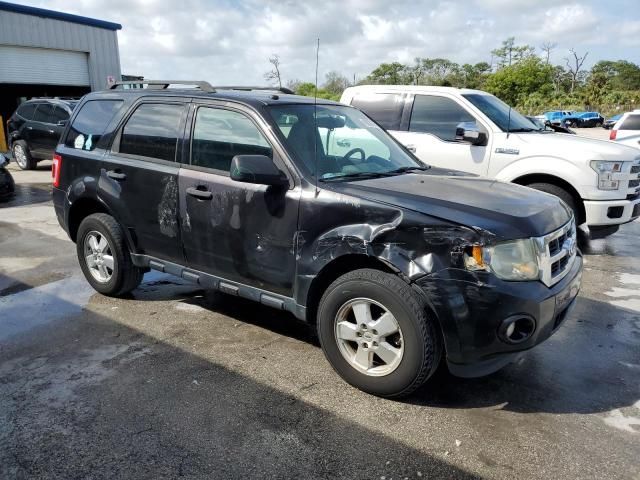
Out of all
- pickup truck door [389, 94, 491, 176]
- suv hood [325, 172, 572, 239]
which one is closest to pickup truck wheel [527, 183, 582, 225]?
pickup truck door [389, 94, 491, 176]

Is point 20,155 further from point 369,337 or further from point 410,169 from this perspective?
point 369,337

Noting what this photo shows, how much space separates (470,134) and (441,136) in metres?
0.55

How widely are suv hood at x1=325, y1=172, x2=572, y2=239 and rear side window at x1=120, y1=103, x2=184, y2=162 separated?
1.53m

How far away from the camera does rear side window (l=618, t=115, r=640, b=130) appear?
12969 mm

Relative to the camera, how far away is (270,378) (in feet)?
11.5

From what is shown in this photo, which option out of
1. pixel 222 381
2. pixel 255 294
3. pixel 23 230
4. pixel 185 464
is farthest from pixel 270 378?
pixel 23 230

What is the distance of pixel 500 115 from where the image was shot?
278 inches

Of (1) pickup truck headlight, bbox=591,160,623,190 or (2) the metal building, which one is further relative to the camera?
(2) the metal building

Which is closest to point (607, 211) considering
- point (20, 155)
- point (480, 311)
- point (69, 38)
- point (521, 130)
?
point (521, 130)

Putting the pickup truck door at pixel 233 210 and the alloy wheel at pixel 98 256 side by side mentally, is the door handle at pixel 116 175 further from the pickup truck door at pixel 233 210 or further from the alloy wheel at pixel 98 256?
the pickup truck door at pixel 233 210

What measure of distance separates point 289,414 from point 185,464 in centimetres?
67

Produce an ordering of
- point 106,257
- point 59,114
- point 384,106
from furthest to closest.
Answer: point 59,114 → point 384,106 → point 106,257

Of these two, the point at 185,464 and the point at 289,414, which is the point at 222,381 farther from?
the point at 185,464

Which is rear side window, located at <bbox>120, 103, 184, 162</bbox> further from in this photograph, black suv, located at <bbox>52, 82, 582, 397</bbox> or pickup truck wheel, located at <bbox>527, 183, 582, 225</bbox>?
pickup truck wheel, located at <bbox>527, 183, 582, 225</bbox>
